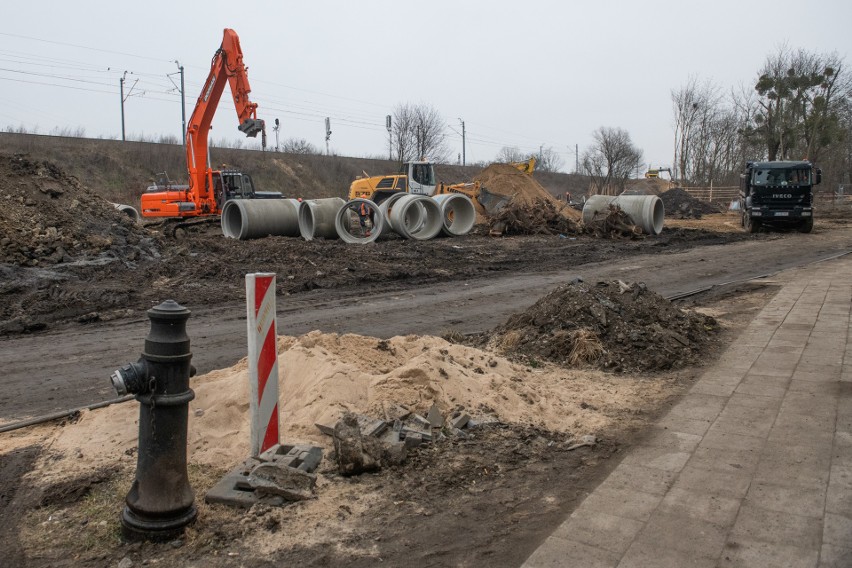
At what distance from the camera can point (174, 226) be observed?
76.3ft

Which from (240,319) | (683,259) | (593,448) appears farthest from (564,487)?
(683,259)

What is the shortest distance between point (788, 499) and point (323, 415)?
291cm

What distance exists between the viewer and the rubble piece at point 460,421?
503cm

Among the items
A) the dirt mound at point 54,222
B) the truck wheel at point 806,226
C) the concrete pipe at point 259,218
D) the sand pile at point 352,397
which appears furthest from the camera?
the truck wheel at point 806,226

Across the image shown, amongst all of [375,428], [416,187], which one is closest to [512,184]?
[416,187]

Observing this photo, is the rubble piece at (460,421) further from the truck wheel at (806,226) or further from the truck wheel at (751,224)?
the truck wheel at (806,226)

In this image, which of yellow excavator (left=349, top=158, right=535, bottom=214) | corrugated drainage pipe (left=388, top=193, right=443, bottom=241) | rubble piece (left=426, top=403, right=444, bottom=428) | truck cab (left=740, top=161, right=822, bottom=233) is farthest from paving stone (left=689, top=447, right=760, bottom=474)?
truck cab (left=740, top=161, right=822, bottom=233)

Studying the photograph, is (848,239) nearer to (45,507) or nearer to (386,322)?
(386,322)

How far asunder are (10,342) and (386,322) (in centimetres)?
507

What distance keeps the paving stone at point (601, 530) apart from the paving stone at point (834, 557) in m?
0.81

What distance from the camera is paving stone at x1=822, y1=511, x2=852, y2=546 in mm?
3432

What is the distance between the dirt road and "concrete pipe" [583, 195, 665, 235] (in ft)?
20.9

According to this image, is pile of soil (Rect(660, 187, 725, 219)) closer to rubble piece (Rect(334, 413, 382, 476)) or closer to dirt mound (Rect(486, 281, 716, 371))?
dirt mound (Rect(486, 281, 716, 371))

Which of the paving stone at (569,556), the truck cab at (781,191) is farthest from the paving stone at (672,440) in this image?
the truck cab at (781,191)
